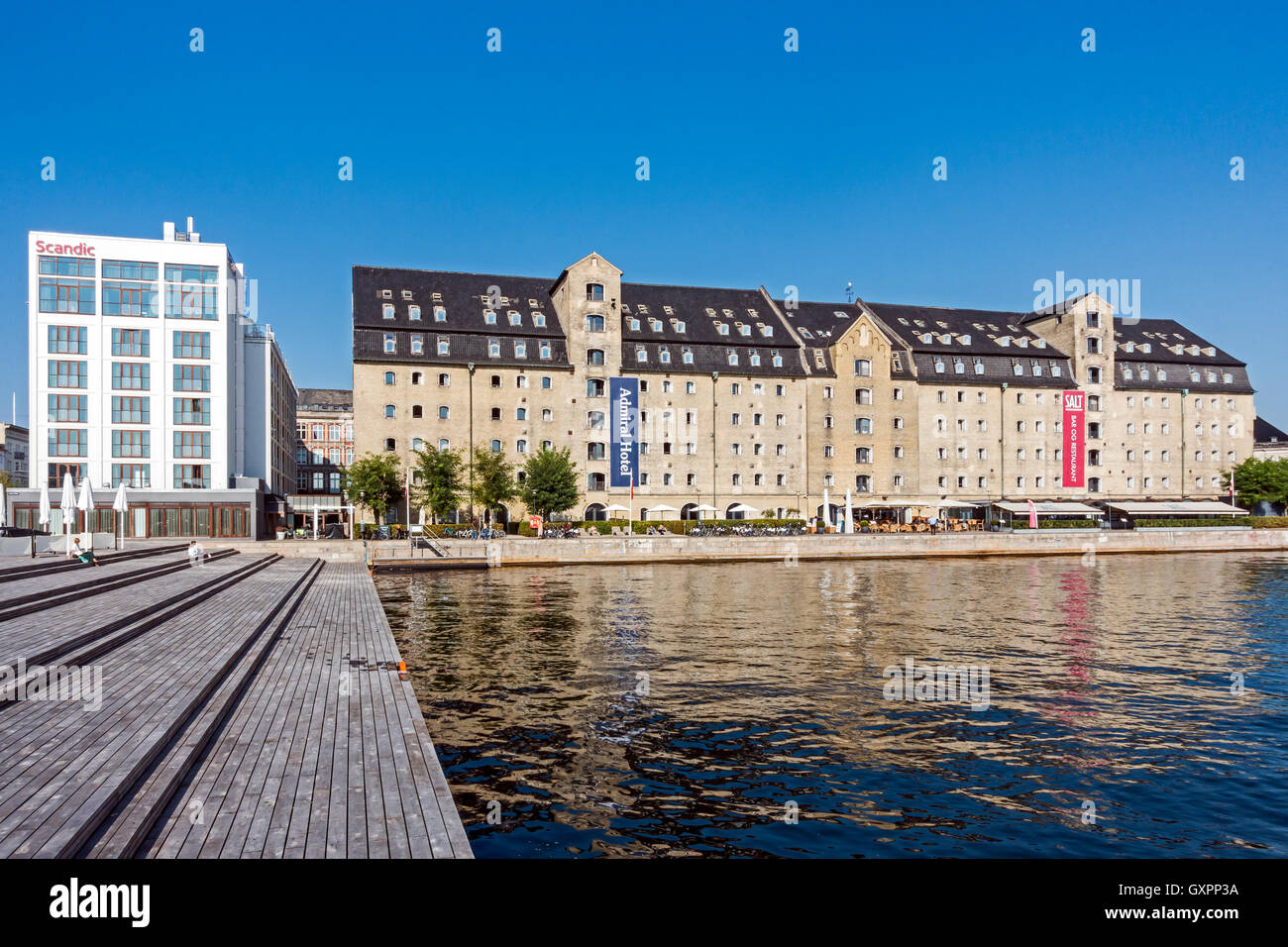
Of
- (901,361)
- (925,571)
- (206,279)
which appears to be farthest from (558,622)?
(901,361)

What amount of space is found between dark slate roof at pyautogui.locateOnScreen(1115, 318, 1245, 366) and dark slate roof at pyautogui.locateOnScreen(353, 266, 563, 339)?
216 feet

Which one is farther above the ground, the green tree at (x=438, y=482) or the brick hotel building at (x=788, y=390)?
the brick hotel building at (x=788, y=390)

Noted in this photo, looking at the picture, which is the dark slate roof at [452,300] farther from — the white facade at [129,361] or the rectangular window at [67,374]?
the rectangular window at [67,374]

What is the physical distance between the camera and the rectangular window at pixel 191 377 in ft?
229

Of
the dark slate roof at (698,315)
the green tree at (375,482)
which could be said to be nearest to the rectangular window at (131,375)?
the green tree at (375,482)

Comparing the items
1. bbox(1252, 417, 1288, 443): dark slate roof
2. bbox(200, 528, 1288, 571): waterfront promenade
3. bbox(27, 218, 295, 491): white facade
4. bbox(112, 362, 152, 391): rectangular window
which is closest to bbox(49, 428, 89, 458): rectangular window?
bbox(27, 218, 295, 491): white facade

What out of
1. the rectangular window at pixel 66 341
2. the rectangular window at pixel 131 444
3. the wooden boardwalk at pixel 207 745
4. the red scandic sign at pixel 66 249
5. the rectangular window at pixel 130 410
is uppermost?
the red scandic sign at pixel 66 249

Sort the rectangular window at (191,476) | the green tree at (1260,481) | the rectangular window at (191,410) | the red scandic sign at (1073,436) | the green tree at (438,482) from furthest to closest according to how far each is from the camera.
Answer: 1. the red scandic sign at (1073,436)
2. the green tree at (1260,481)
3. the green tree at (438,482)
4. the rectangular window at (191,410)
5. the rectangular window at (191,476)

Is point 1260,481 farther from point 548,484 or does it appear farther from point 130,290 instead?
point 130,290

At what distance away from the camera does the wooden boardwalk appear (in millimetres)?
8117

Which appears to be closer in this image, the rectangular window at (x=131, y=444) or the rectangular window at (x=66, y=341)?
the rectangular window at (x=66, y=341)

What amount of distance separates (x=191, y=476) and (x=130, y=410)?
23.0 feet

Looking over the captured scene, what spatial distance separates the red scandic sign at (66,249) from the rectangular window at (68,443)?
13.9 meters
